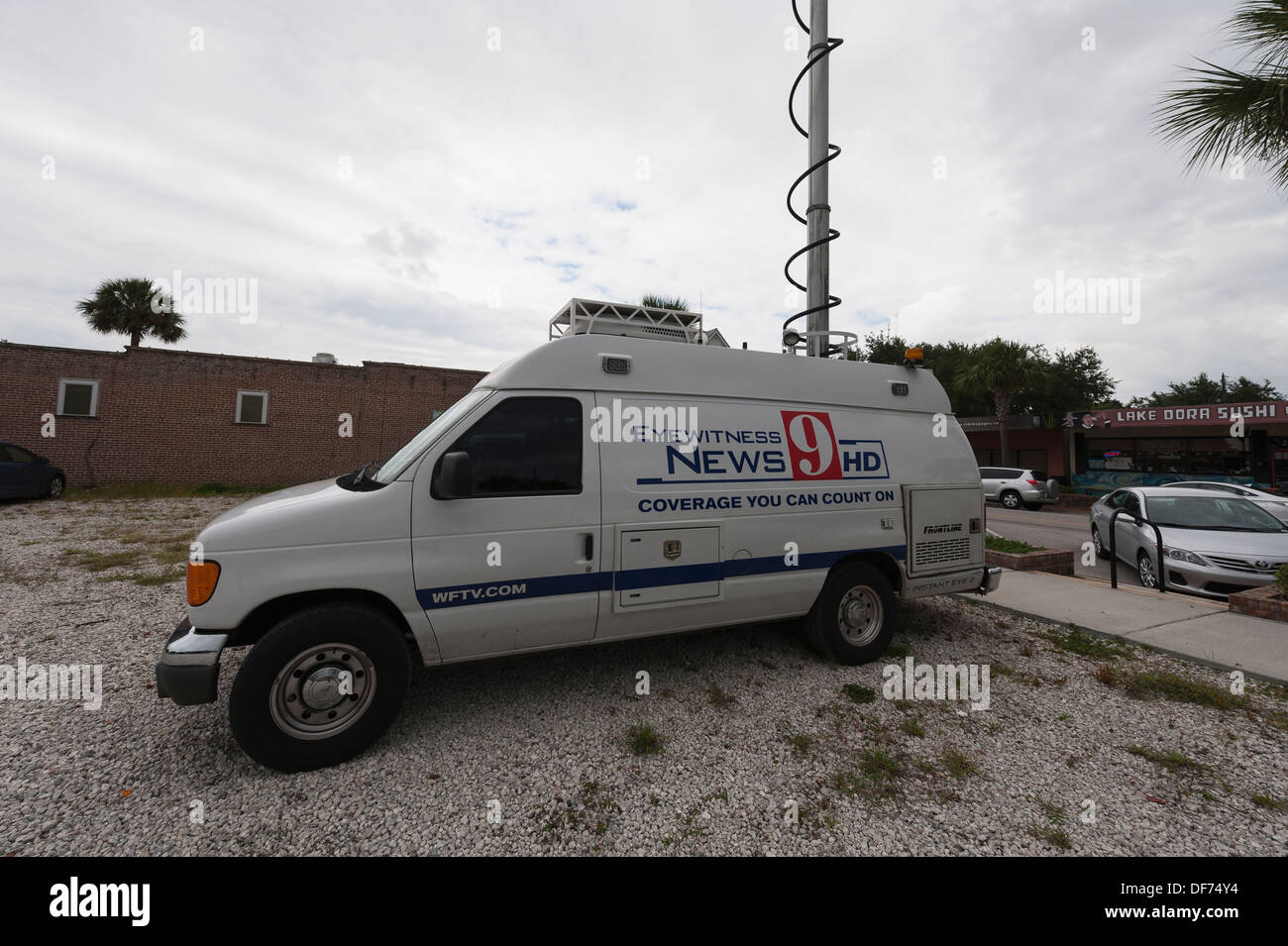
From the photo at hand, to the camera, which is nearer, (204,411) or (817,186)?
(817,186)

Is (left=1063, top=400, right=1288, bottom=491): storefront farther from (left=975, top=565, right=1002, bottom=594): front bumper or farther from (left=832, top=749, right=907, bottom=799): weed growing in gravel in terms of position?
(left=832, top=749, right=907, bottom=799): weed growing in gravel

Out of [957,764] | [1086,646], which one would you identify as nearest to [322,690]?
[957,764]

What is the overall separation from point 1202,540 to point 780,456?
707 cm

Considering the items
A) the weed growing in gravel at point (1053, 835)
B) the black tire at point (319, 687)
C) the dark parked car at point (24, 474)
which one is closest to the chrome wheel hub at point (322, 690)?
the black tire at point (319, 687)

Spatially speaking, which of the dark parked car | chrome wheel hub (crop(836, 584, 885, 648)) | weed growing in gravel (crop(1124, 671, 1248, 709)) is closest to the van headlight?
weed growing in gravel (crop(1124, 671, 1248, 709))

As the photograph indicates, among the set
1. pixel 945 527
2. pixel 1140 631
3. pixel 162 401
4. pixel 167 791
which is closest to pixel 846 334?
pixel 945 527

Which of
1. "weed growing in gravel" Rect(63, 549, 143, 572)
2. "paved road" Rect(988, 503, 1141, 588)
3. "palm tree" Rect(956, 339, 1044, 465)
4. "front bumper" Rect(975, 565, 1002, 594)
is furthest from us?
"palm tree" Rect(956, 339, 1044, 465)

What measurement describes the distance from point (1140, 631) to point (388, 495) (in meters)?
6.43

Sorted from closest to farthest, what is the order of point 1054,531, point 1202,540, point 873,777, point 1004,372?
point 873,777 < point 1202,540 < point 1054,531 < point 1004,372

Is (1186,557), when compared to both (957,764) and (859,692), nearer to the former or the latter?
(859,692)

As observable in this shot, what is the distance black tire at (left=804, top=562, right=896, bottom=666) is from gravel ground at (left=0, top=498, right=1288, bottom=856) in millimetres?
215

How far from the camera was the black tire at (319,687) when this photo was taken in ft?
8.77

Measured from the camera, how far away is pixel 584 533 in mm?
3291

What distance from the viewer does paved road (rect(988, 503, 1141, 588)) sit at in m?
8.80
